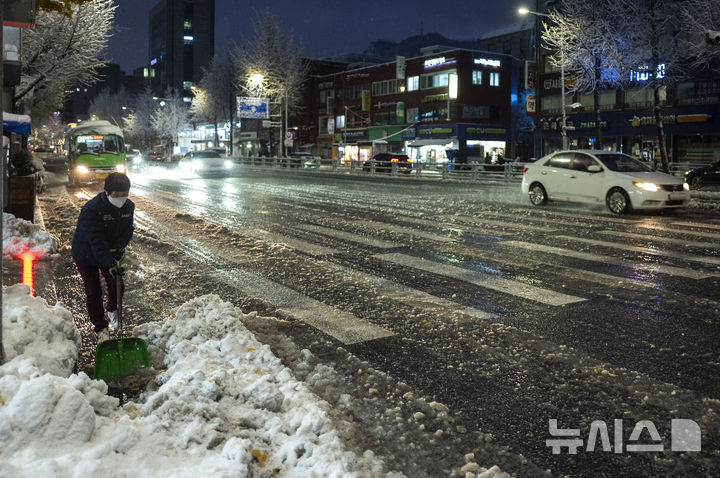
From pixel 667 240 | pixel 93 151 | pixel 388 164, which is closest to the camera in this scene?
pixel 667 240

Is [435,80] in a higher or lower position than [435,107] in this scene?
higher

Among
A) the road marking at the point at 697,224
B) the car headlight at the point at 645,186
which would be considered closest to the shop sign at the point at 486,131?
the car headlight at the point at 645,186

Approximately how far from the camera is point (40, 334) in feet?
14.5

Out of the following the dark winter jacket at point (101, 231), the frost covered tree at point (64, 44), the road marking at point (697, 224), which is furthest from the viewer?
the frost covered tree at point (64, 44)

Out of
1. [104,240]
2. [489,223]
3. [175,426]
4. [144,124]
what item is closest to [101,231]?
[104,240]

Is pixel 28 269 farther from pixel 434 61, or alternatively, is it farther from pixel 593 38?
pixel 434 61

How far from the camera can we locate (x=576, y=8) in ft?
107

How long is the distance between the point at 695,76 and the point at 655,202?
33.8 meters

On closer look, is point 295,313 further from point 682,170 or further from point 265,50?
point 265,50

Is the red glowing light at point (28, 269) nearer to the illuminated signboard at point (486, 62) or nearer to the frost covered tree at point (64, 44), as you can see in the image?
the frost covered tree at point (64, 44)

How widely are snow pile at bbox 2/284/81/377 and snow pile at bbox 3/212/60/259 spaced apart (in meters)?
4.90

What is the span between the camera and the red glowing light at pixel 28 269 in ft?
24.5

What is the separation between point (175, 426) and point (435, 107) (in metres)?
61.2

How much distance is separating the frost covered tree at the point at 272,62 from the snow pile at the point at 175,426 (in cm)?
6304
